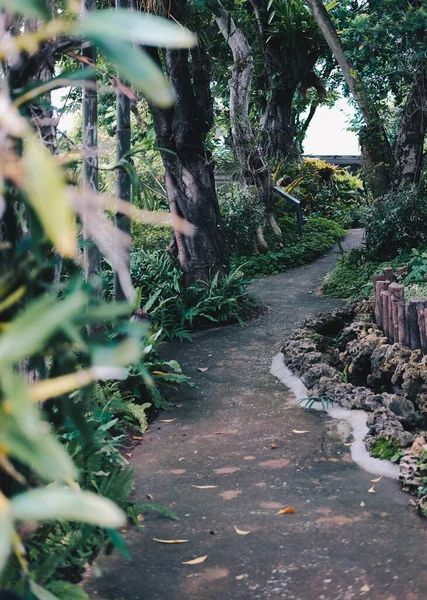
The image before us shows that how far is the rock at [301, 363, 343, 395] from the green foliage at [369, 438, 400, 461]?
4.38ft

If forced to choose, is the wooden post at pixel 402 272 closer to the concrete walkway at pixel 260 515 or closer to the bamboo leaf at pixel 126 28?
the concrete walkway at pixel 260 515

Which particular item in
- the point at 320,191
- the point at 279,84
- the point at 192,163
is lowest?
the point at 320,191

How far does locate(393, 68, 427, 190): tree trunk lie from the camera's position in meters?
11.2

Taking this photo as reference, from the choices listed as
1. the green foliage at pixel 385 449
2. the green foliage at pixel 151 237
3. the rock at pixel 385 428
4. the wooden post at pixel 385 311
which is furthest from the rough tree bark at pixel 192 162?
the green foliage at pixel 385 449

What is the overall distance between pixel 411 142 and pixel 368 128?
2.28ft

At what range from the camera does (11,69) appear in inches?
91.6

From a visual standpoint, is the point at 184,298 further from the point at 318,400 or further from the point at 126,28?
the point at 126,28

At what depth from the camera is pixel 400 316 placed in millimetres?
6227

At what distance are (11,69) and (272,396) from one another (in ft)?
14.5

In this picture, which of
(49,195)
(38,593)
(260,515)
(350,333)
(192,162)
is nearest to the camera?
(49,195)

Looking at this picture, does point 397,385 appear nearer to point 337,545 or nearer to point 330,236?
point 337,545

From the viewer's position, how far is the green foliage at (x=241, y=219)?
12.7 metres

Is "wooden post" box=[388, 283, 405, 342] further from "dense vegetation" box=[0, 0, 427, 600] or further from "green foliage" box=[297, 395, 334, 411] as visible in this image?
"dense vegetation" box=[0, 0, 427, 600]

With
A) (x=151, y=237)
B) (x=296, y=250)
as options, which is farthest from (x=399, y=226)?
(x=151, y=237)
